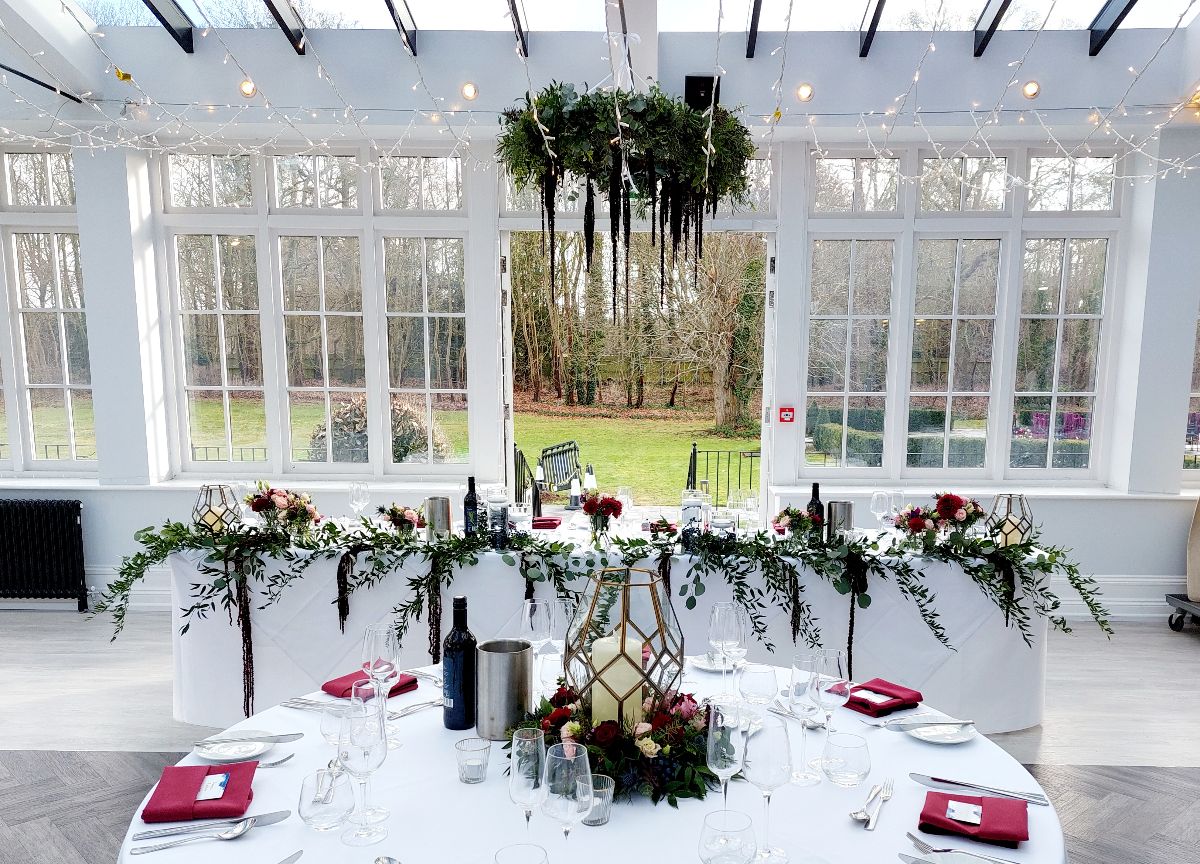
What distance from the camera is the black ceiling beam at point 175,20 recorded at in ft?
14.5

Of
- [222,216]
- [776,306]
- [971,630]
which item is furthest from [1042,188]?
[222,216]

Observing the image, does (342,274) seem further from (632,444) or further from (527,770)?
(632,444)

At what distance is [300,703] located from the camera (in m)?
2.15

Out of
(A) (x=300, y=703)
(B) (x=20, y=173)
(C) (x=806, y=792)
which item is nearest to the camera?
(C) (x=806, y=792)

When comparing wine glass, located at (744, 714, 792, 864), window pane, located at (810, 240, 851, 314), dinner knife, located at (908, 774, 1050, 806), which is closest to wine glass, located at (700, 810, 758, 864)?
wine glass, located at (744, 714, 792, 864)

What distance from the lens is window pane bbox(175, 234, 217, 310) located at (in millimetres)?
5574

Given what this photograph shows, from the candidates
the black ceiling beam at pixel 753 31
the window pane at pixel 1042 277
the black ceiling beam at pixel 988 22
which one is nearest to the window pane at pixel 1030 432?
the window pane at pixel 1042 277

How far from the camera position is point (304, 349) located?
565 centimetres

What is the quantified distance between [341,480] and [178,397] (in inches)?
50.2

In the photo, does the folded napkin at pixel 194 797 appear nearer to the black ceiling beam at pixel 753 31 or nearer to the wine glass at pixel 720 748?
the wine glass at pixel 720 748

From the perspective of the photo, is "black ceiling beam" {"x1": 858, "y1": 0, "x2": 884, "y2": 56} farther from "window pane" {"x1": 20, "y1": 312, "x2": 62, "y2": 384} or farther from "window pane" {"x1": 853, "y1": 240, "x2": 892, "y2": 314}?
"window pane" {"x1": 20, "y1": 312, "x2": 62, "y2": 384}

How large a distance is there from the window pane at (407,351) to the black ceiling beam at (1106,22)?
4.41 meters

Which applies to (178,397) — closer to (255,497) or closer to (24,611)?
(24,611)

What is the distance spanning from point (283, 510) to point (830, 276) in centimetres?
381
